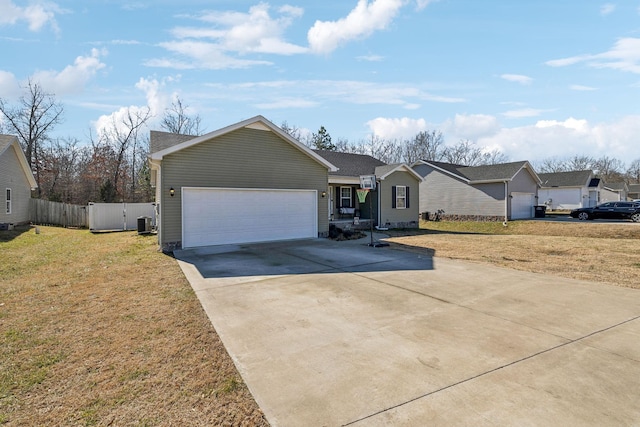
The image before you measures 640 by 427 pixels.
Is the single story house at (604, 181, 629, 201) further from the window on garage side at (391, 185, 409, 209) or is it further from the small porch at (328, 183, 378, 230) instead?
the small porch at (328, 183, 378, 230)

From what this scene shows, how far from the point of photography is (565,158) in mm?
60219

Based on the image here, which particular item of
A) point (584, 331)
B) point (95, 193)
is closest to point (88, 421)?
point (584, 331)

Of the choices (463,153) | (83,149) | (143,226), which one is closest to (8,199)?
(143,226)

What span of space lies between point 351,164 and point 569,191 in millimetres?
27059

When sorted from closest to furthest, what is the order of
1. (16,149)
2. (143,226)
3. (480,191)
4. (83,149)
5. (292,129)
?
(143,226)
(16,149)
(480,191)
(83,149)
(292,129)

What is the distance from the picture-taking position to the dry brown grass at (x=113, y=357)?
2.71 metres

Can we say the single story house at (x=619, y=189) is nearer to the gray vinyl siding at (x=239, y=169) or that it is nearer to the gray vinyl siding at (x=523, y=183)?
the gray vinyl siding at (x=523, y=183)

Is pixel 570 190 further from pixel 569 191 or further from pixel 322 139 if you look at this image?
pixel 322 139

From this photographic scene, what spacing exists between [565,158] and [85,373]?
2959 inches

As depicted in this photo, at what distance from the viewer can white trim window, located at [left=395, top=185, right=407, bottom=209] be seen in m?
19.3

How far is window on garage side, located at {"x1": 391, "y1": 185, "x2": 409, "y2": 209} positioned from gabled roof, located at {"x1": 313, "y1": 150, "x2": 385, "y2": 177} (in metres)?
1.71

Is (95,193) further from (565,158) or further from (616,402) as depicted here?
(565,158)

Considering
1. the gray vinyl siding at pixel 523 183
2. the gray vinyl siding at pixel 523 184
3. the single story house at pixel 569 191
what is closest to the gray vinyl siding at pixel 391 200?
the gray vinyl siding at pixel 523 184

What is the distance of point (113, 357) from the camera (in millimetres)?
3650
